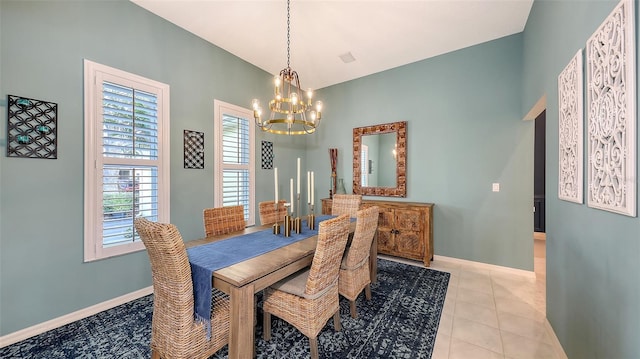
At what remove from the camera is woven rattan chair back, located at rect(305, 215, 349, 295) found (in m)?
1.53

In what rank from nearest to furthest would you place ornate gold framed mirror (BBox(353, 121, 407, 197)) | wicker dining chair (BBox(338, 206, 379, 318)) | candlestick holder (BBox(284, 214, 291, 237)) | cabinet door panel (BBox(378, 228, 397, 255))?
wicker dining chair (BBox(338, 206, 379, 318)) → candlestick holder (BBox(284, 214, 291, 237)) → cabinet door panel (BBox(378, 228, 397, 255)) → ornate gold framed mirror (BBox(353, 121, 407, 197))

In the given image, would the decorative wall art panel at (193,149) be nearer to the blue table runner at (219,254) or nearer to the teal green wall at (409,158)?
the teal green wall at (409,158)

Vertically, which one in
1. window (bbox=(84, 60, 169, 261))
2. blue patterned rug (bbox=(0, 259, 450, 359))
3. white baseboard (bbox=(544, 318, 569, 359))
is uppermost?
window (bbox=(84, 60, 169, 261))

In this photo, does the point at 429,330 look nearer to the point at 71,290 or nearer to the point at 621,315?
the point at 621,315

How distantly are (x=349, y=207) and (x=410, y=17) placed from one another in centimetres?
236

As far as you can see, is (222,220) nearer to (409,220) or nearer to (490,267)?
(409,220)

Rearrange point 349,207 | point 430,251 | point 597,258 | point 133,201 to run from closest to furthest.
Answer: point 597,258 → point 133,201 → point 349,207 → point 430,251

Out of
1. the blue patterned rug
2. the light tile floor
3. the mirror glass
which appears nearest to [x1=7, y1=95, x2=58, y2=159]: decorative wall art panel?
the blue patterned rug

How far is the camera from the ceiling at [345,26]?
2.58m

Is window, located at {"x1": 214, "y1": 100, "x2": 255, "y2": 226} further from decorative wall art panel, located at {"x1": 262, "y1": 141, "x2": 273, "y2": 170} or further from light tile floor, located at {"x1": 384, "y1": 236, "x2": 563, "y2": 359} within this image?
light tile floor, located at {"x1": 384, "y1": 236, "x2": 563, "y2": 359}

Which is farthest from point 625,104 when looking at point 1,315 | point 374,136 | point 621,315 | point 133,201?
point 1,315

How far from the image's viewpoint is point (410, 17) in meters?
2.76

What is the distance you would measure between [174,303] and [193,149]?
2.20m

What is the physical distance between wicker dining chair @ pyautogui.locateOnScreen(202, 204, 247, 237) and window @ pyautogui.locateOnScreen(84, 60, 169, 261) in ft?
2.89
